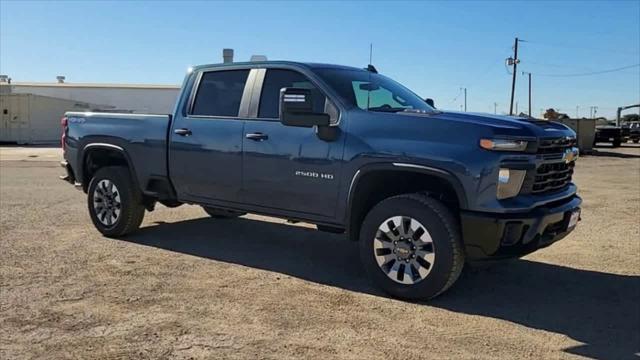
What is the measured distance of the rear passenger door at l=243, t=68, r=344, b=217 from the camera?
18.1ft

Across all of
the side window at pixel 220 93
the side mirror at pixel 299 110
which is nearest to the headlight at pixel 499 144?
the side mirror at pixel 299 110

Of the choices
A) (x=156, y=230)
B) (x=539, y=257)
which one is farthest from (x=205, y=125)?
(x=539, y=257)

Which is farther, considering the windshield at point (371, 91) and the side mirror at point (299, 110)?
the windshield at point (371, 91)

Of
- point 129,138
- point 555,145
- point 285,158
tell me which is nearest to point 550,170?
point 555,145

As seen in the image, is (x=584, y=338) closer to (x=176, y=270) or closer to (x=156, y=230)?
(x=176, y=270)

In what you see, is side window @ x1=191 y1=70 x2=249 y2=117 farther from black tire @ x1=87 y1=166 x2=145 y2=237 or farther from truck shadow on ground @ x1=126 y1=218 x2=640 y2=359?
truck shadow on ground @ x1=126 y1=218 x2=640 y2=359

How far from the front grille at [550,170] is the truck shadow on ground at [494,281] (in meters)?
0.98

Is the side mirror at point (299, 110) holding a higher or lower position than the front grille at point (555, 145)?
higher

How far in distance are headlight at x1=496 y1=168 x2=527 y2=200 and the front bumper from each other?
17 cm

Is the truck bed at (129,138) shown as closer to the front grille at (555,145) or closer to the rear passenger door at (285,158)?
the rear passenger door at (285,158)

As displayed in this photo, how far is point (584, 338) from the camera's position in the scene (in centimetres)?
436

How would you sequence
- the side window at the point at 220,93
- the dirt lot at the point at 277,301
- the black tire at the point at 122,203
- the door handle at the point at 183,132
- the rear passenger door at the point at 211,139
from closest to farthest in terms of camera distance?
the dirt lot at the point at 277,301, the rear passenger door at the point at 211,139, the side window at the point at 220,93, the door handle at the point at 183,132, the black tire at the point at 122,203

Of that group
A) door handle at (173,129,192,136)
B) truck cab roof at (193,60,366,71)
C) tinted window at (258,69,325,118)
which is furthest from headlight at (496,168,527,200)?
door handle at (173,129,192,136)

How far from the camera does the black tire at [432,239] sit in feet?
16.1
